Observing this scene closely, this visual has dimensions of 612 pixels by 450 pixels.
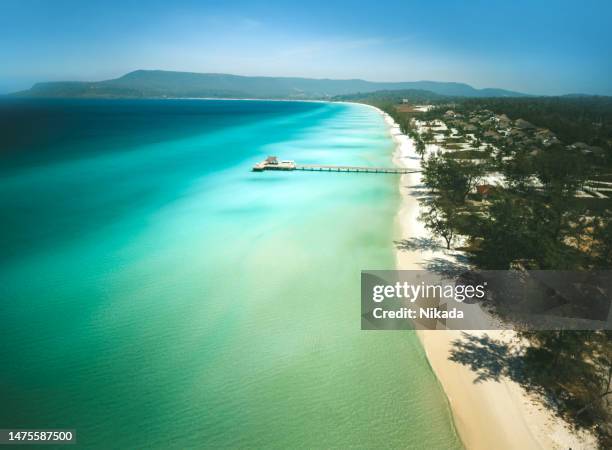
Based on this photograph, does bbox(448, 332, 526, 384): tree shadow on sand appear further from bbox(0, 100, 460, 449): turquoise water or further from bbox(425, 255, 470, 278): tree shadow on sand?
bbox(425, 255, 470, 278): tree shadow on sand

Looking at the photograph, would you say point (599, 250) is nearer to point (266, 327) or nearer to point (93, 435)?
point (266, 327)

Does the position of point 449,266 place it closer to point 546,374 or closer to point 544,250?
point 544,250

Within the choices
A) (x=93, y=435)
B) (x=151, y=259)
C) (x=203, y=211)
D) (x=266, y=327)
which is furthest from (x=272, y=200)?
(x=93, y=435)

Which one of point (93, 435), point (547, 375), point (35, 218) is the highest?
point (35, 218)

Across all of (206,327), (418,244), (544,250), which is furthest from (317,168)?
(544,250)

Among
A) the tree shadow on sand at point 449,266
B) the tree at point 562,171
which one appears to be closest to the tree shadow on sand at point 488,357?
the tree shadow on sand at point 449,266

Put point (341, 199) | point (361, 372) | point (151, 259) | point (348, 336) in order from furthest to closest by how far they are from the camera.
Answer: point (341, 199) → point (151, 259) → point (348, 336) → point (361, 372)

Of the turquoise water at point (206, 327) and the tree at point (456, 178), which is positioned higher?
the tree at point (456, 178)

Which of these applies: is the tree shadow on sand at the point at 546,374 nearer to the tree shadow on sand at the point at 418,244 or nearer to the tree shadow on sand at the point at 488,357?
the tree shadow on sand at the point at 488,357

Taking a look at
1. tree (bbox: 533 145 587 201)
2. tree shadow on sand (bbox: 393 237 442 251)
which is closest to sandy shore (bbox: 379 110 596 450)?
tree shadow on sand (bbox: 393 237 442 251)
